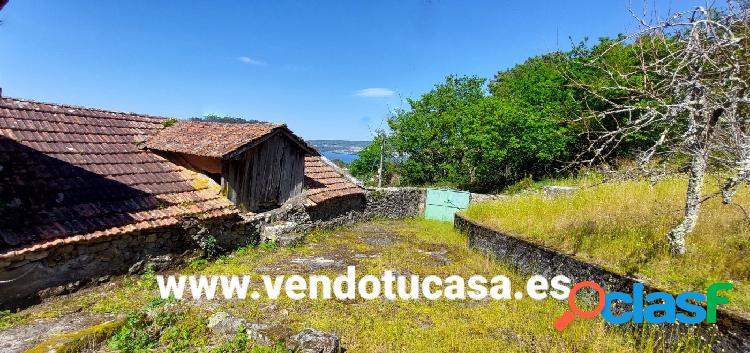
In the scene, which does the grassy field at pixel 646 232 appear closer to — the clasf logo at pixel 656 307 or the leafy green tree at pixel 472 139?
the clasf logo at pixel 656 307

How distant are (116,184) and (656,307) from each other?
1039cm

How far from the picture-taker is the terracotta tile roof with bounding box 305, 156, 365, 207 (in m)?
14.5

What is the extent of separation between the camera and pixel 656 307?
566cm

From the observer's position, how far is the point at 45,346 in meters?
4.67

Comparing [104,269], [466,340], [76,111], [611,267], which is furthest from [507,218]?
[76,111]

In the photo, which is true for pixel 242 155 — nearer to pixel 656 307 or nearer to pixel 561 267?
pixel 561 267

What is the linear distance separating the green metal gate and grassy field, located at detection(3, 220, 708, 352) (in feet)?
32.5

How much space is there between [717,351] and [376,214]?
14.6m

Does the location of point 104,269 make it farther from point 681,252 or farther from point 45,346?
point 681,252

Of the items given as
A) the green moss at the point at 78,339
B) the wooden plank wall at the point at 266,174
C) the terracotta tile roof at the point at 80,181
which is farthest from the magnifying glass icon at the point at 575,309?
the wooden plank wall at the point at 266,174

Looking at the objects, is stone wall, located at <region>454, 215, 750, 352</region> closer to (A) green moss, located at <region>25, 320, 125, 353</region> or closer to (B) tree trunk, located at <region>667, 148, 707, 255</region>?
(B) tree trunk, located at <region>667, 148, 707, 255</region>

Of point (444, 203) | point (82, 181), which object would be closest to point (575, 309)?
point (82, 181)

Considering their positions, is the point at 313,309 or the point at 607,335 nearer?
the point at 607,335

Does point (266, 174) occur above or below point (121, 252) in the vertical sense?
above
